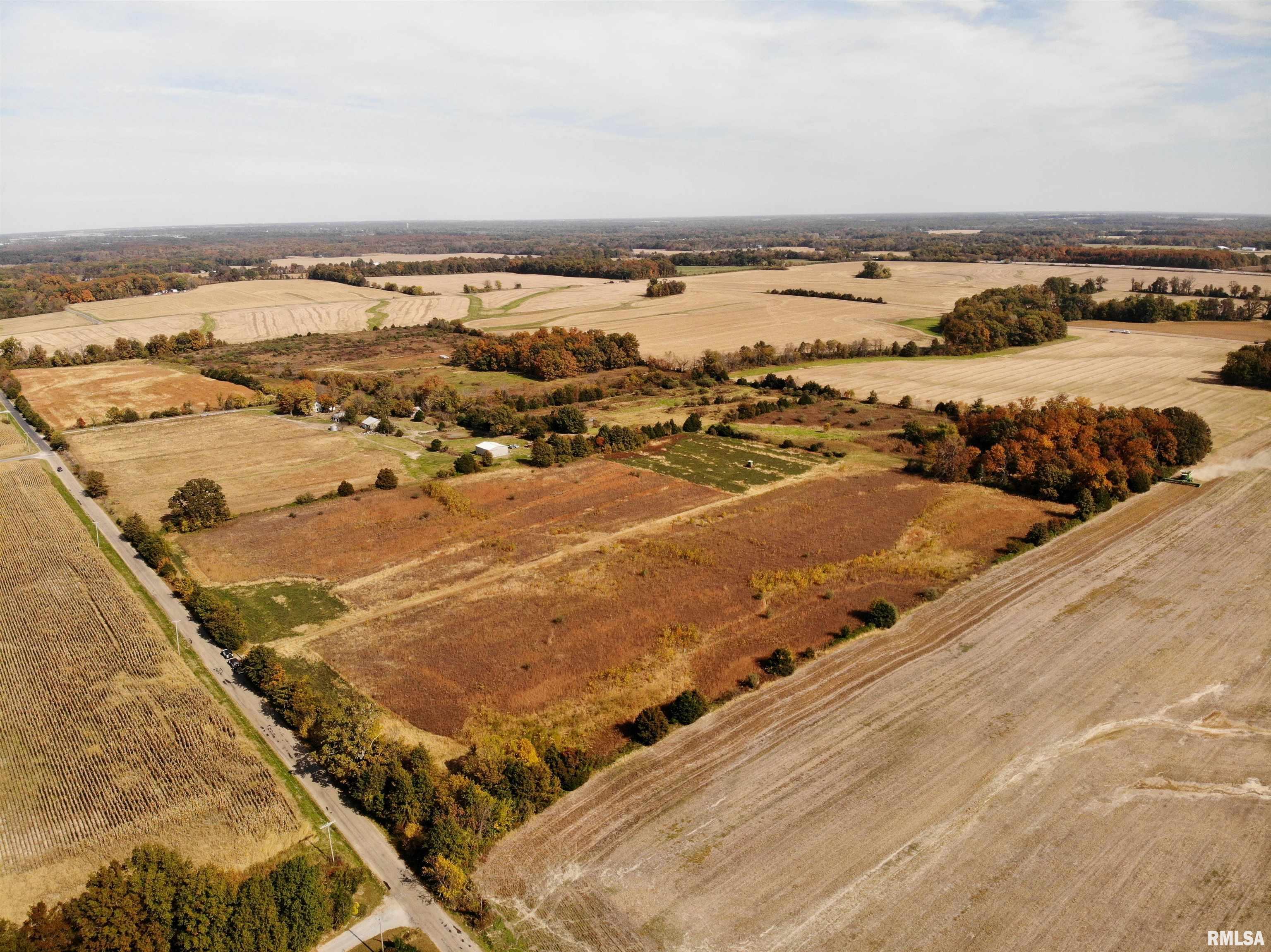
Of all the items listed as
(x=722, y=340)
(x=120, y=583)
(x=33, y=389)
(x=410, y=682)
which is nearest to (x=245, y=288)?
(x=33, y=389)

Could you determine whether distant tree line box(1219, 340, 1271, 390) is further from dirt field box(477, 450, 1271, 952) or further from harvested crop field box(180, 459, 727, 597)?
harvested crop field box(180, 459, 727, 597)

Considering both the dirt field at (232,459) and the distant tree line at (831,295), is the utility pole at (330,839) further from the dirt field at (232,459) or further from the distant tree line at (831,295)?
the distant tree line at (831,295)

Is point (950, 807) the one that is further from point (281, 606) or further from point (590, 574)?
point (281, 606)

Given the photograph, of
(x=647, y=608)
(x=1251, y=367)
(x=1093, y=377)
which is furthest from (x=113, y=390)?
(x=1251, y=367)

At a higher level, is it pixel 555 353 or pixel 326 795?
pixel 555 353

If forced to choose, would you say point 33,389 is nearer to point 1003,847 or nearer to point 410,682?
point 410,682

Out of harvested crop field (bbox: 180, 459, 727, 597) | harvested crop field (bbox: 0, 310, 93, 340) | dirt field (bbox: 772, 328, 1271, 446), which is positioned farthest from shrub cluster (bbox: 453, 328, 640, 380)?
harvested crop field (bbox: 0, 310, 93, 340)

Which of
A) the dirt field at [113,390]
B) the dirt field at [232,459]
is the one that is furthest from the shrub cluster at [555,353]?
the dirt field at [113,390]
